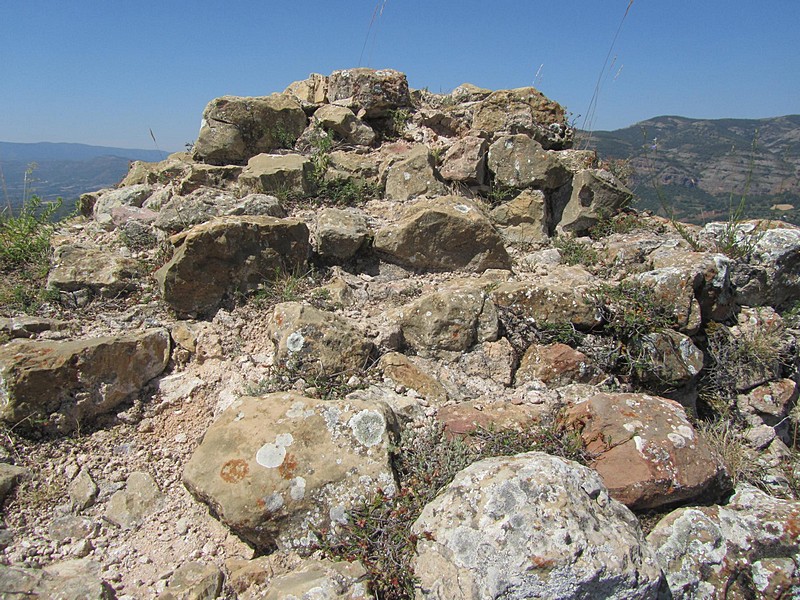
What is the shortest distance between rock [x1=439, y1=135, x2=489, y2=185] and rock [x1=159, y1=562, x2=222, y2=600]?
5.78 meters

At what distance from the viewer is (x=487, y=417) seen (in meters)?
3.94

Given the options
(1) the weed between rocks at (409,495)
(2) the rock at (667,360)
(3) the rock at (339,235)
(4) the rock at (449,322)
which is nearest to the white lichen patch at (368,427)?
(1) the weed between rocks at (409,495)

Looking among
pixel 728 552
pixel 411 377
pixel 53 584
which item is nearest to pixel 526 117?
pixel 411 377

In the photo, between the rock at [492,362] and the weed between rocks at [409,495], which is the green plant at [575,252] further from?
the weed between rocks at [409,495]

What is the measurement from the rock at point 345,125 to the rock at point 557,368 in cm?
510

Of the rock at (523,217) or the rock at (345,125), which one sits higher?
the rock at (345,125)

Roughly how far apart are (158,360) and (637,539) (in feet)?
13.2

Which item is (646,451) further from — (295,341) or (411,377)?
(295,341)

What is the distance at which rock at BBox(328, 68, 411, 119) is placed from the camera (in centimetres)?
848

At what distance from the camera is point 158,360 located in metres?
4.40

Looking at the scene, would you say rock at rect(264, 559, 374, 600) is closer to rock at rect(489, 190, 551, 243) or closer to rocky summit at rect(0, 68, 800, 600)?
rocky summit at rect(0, 68, 800, 600)

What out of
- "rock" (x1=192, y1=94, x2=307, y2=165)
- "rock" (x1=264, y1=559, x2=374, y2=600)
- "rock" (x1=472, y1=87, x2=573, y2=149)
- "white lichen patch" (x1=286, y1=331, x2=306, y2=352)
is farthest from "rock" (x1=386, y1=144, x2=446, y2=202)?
"rock" (x1=264, y1=559, x2=374, y2=600)

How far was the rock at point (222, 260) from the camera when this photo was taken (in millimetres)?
4855

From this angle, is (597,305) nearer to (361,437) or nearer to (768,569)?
(768,569)
